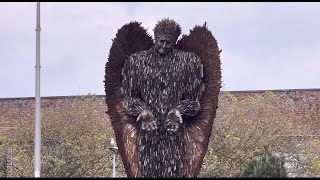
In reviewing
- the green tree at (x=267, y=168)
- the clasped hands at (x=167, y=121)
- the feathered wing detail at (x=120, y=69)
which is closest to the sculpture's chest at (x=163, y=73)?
the clasped hands at (x=167, y=121)

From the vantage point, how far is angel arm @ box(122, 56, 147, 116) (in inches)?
534

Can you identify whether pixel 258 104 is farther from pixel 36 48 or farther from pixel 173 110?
pixel 173 110

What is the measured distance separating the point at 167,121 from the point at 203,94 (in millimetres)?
857

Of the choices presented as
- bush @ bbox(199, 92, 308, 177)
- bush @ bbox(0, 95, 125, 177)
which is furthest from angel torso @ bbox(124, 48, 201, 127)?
bush @ bbox(0, 95, 125, 177)

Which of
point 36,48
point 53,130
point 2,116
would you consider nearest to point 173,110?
point 36,48

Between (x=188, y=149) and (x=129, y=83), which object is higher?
(x=129, y=83)

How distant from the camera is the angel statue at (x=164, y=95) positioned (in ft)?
44.2

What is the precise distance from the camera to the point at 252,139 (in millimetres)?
27172

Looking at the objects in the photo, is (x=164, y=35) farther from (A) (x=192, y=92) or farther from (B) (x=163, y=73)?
(A) (x=192, y=92)

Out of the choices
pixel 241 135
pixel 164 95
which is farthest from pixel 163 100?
pixel 241 135

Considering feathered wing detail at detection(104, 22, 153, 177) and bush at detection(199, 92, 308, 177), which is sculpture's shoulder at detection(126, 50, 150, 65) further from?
bush at detection(199, 92, 308, 177)

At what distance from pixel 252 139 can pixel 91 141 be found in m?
5.18

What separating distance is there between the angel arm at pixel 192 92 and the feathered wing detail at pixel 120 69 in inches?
34.8

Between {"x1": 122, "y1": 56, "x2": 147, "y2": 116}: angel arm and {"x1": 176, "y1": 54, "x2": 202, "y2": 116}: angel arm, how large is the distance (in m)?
0.64
